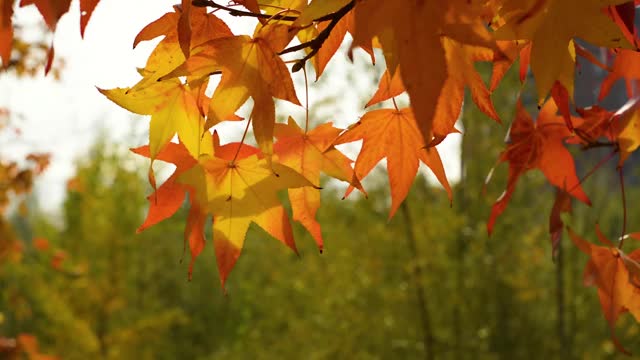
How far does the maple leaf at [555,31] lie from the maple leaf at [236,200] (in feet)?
0.56

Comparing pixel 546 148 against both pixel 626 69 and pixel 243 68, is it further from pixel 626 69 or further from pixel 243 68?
pixel 243 68

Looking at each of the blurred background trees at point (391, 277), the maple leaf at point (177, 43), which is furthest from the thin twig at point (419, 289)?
the maple leaf at point (177, 43)

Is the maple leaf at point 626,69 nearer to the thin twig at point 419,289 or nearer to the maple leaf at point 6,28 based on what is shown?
the maple leaf at point 6,28

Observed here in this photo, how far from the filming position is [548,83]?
0.36 metres

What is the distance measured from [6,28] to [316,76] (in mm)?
186

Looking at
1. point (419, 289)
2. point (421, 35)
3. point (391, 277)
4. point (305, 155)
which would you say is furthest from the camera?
point (391, 277)

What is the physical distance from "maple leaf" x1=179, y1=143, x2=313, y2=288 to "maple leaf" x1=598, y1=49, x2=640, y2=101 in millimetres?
300

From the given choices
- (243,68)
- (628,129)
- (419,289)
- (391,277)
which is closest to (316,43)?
(243,68)

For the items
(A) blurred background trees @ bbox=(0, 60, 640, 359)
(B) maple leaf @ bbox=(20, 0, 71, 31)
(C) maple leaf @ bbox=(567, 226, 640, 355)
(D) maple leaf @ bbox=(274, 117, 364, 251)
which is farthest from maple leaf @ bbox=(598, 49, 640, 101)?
(A) blurred background trees @ bbox=(0, 60, 640, 359)

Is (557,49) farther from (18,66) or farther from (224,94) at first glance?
(18,66)

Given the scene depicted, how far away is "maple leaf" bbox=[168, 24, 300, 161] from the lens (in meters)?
0.42

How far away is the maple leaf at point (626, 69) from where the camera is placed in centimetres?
62

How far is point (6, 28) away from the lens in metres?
0.47

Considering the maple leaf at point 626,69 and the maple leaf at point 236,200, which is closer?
the maple leaf at point 236,200
